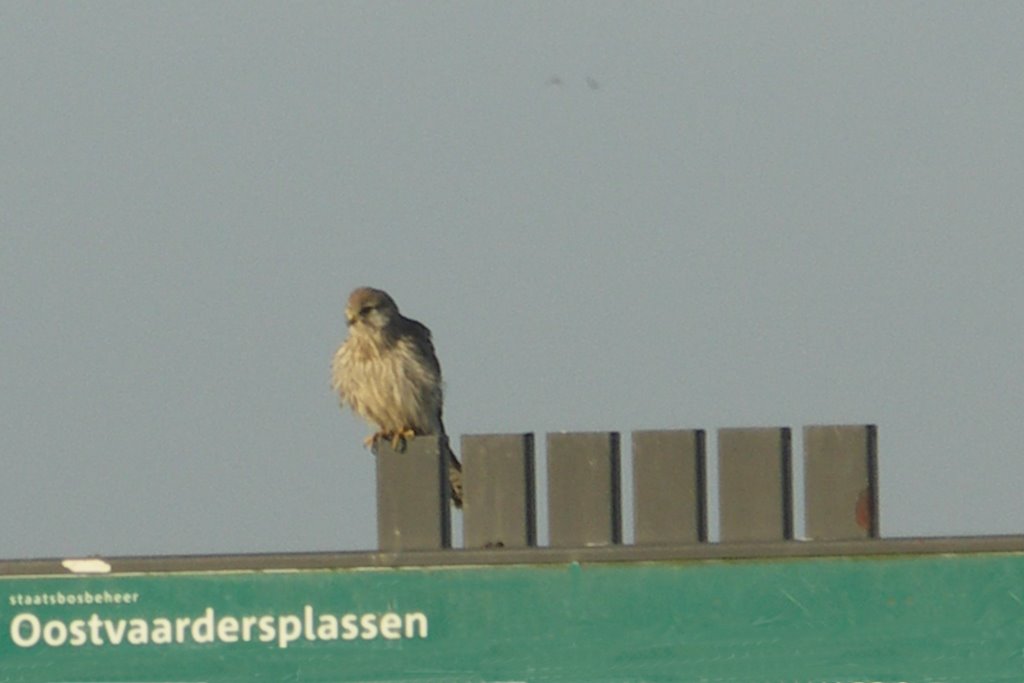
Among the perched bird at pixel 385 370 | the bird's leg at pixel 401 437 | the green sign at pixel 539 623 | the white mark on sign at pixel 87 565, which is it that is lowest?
the green sign at pixel 539 623

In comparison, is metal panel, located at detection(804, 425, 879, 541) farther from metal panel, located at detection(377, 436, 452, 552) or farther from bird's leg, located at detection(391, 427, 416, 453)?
bird's leg, located at detection(391, 427, 416, 453)

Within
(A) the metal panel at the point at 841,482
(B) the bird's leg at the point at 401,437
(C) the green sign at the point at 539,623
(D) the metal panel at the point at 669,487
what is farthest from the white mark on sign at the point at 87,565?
(A) the metal panel at the point at 841,482

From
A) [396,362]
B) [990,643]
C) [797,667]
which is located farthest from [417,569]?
[396,362]

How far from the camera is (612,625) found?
9.09 metres

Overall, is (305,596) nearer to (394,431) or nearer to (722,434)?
(722,434)

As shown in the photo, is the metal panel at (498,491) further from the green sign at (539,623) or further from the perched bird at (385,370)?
the perched bird at (385,370)

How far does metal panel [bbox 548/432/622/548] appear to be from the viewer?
945 centimetres

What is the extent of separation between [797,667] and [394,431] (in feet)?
13.2

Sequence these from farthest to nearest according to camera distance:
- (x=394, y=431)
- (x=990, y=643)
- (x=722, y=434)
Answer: (x=394, y=431) → (x=722, y=434) → (x=990, y=643)

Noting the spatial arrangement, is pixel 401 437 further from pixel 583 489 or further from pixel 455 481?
pixel 583 489

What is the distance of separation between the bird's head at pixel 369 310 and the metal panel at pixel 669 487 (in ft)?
11.1

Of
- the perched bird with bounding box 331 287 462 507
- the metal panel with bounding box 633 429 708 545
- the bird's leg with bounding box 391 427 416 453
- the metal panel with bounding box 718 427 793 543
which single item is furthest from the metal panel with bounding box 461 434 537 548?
the perched bird with bounding box 331 287 462 507

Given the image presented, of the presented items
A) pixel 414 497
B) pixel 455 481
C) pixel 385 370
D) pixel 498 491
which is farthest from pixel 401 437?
pixel 498 491

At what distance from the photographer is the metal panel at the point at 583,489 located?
9.45 metres
